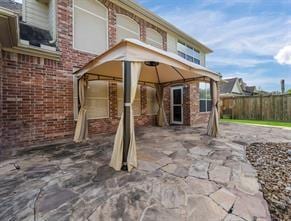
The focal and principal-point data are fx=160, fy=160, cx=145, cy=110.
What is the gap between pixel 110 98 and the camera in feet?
21.9

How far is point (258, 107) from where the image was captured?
12328 mm

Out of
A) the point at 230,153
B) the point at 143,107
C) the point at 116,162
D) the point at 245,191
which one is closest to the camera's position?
the point at 245,191

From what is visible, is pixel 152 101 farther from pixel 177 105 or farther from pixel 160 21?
pixel 160 21

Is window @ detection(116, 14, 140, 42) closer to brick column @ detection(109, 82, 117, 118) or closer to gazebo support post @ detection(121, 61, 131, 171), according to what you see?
brick column @ detection(109, 82, 117, 118)

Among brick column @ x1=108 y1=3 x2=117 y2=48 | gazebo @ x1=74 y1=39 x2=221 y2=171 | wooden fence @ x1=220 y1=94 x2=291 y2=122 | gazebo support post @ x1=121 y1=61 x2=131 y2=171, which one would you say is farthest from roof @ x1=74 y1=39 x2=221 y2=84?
wooden fence @ x1=220 y1=94 x2=291 y2=122

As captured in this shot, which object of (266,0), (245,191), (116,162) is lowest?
(245,191)

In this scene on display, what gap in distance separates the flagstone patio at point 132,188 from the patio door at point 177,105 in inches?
222

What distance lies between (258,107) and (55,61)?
13.7 m

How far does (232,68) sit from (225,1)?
25.6 metres

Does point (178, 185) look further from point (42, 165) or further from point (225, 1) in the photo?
point (225, 1)

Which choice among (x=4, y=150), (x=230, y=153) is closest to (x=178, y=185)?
(x=230, y=153)

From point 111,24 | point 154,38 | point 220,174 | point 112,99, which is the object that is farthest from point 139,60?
point 154,38

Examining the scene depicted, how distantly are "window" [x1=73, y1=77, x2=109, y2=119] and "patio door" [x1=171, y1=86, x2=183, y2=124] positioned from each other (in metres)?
4.67

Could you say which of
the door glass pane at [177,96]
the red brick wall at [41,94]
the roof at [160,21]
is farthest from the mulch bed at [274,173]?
the roof at [160,21]
